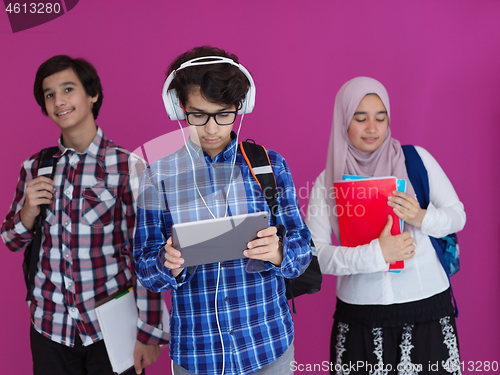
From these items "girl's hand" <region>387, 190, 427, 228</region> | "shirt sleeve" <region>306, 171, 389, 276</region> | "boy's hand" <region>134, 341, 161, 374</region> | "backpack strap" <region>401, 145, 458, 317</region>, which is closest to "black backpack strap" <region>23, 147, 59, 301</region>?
"boy's hand" <region>134, 341, 161, 374</region>

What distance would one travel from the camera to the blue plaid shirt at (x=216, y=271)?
54.4 inches

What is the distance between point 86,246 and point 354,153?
119cm

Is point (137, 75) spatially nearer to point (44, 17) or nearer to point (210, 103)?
point (44, 17)

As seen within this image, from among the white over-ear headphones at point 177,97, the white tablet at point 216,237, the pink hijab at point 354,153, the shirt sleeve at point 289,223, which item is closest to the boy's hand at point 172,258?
the white tablet at point 216,237

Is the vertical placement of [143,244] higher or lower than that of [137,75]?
lower

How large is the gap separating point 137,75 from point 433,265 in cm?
185

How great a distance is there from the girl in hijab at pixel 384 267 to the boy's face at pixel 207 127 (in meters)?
0.76

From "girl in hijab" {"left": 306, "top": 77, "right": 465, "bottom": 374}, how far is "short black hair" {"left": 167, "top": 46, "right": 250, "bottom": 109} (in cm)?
76

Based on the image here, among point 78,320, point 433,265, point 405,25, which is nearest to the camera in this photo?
point 78,320

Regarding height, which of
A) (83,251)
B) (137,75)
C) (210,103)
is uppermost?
(137,75)

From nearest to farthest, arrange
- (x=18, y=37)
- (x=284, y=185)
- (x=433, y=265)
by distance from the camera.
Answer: (x=284, y=185), (x=433, y=265), (x=18, y=37)

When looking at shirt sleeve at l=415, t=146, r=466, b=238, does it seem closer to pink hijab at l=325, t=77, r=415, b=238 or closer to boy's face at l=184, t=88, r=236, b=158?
pink hijab at l=325, t=77, r=415, b=238

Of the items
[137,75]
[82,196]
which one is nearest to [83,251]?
[82,196]

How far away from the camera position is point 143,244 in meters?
1.41
